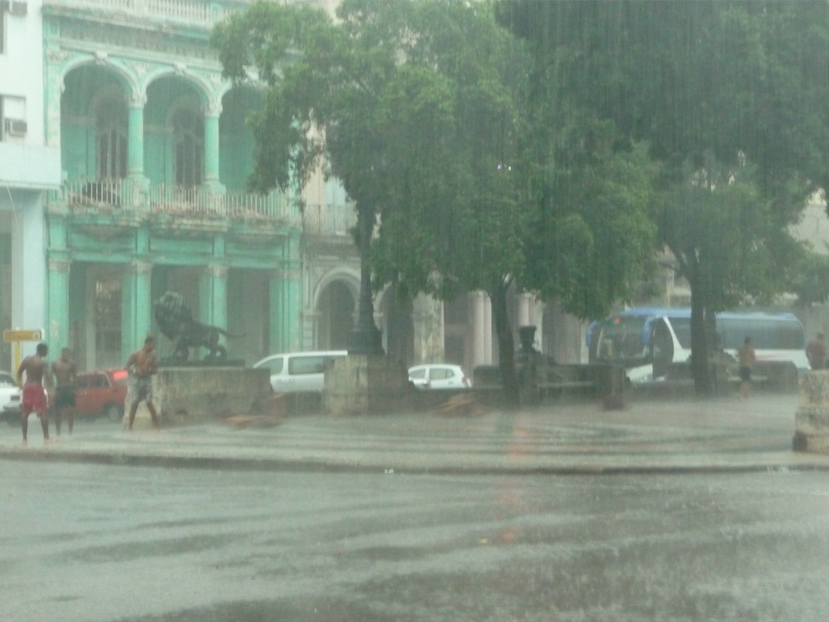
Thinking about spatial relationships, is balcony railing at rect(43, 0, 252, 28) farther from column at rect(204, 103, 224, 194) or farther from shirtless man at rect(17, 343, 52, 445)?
shirtless man at rect(17, 343, 52, 445)

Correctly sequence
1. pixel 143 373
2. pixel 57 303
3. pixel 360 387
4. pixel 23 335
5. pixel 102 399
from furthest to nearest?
pixel 57 303 → pixel 23 335 → pixel 102 399 → pixel 360 387 → pixel 143 373

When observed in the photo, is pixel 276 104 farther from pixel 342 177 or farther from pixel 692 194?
pixel 692 194

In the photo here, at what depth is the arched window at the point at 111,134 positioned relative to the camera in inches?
1564

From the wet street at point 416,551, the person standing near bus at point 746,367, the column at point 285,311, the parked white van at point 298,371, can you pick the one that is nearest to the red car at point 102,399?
the parked white van at point 298,371

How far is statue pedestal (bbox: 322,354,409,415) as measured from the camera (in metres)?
27.3

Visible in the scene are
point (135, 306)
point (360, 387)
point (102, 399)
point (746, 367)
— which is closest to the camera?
point (360, 387)

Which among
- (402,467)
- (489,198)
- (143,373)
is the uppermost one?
(489,198)

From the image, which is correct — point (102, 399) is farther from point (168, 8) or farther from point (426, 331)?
point (426, 331)

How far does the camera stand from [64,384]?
75.3 feet

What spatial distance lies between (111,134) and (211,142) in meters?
2.80

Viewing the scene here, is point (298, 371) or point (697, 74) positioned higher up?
point (697, 74)

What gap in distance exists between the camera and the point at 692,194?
34500mm

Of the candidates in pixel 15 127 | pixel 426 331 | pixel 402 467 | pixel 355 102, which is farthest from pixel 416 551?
pixel 426 331

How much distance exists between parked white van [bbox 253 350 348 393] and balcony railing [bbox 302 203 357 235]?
793 cm
